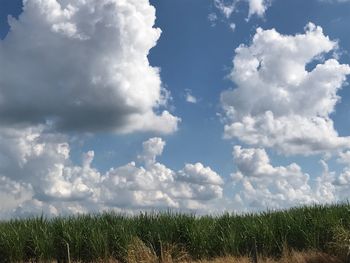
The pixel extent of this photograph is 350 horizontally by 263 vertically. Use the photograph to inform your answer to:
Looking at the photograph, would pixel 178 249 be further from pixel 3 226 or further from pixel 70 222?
pixel 3 226

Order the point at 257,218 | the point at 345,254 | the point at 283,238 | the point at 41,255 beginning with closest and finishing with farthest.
Answer: the point at 345,254, the point at 41,255, the point at 283,238, the point at 257,218

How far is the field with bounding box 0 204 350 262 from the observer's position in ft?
95.0

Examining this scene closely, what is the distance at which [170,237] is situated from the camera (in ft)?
99.0

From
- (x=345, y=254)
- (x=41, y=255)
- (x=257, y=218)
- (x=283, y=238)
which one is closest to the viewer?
(x=345, y=254)

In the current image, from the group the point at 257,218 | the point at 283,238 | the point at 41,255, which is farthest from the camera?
the point at 257,218

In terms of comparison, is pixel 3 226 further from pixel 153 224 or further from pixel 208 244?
pixel 208 244

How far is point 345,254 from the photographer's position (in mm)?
26109

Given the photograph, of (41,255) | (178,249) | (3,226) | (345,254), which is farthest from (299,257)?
(3,226)

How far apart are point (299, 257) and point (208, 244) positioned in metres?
5.18

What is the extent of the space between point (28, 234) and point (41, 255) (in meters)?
1.83

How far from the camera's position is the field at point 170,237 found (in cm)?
2895

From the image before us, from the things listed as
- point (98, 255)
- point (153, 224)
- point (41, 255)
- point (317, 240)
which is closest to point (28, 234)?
point (41, 255)

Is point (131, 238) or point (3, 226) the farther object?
point (3, 226)

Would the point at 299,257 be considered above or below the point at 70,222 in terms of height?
below
